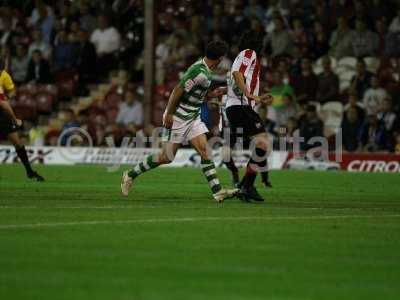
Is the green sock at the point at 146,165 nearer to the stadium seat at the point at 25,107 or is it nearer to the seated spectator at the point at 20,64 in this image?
the stadium seat at the point at 25,107

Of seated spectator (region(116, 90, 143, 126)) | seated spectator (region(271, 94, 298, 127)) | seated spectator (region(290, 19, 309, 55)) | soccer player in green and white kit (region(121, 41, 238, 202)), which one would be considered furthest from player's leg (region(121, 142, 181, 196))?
seated spectator (region(116, 90, 143, 126))

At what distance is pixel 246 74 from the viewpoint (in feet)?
54.7

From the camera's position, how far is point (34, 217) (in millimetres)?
12914

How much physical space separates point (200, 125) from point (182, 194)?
214cm

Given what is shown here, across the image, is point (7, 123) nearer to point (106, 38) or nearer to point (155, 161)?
point (155, 161)

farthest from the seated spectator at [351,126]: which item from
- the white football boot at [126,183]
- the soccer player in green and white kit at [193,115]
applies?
the soccer player in green and white kit at [193,115]

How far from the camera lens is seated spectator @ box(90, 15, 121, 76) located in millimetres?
32656

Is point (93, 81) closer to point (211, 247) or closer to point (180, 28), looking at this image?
point (180, 28)

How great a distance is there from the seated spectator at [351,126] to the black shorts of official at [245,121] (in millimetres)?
10882

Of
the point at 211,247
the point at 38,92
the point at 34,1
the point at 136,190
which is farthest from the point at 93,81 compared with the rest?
the point at 211,247

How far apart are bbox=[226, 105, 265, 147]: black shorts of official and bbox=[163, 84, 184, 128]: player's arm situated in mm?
1452

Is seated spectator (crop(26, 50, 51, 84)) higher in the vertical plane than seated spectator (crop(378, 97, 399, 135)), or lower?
higher

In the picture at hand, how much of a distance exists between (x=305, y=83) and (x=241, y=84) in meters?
12.7

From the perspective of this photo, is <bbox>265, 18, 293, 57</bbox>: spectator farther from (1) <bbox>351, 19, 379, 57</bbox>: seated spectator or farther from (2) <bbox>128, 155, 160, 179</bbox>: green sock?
(2) <bbox>128, 155, 160, 179</bbox>: green sock
